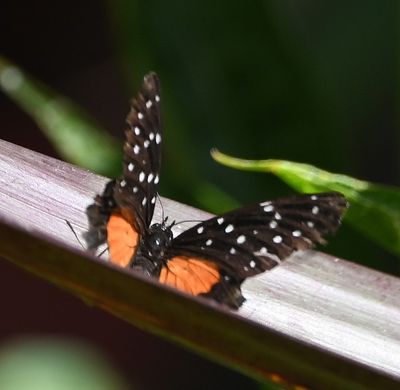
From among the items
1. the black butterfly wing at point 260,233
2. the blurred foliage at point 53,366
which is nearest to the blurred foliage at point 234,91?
the blurred foliage at point 53,366

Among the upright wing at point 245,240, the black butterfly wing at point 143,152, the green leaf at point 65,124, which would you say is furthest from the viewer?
the green leaf at point 65,124

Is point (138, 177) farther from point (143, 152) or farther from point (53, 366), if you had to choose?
point (53, 366)

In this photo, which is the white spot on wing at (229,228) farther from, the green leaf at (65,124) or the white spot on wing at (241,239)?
the green leaf at (65,124)

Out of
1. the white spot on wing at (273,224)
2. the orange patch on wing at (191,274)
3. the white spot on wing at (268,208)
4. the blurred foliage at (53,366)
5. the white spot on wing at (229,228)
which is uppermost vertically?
the white spot on wing at (268,208)

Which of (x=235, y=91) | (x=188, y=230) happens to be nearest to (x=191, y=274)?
(x=188, y=230)

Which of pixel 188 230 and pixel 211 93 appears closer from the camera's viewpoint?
pixel 188 230

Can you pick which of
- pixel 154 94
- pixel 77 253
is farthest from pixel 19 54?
pixel 77 253
